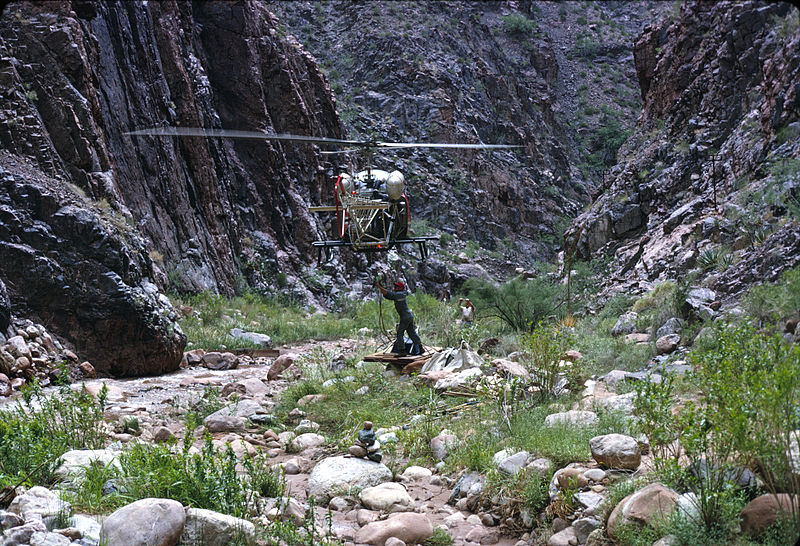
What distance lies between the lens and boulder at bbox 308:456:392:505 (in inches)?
191

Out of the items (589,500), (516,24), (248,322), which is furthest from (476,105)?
(589,500)

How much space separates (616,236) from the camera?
67.4 ft

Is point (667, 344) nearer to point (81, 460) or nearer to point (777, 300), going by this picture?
point (777, 300)

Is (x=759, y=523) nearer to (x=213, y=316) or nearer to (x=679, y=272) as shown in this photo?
(x=679, y=272)

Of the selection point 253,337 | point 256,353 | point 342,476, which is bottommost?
point 256,353

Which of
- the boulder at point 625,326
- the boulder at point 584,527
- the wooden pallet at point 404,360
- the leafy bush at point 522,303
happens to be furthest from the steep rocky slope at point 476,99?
the boulder at point 584,527

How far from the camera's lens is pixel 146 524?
310 cm

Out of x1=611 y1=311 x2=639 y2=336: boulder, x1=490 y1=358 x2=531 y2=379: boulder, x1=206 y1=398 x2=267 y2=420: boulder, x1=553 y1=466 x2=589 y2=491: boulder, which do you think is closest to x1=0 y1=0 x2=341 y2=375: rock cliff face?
x1=206 y1=398 x2=267 y2=420: boulder

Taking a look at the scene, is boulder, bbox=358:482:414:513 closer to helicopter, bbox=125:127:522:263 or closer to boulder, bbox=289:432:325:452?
boulder, bbox=289:432:325:452

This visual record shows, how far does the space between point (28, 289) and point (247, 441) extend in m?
5.22

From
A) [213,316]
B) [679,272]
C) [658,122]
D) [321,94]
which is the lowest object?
[213,316]

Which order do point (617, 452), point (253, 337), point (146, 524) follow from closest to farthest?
1. point (146, 524)
2. point (617, 452)
3. point (253, 337)

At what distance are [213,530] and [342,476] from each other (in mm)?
1853

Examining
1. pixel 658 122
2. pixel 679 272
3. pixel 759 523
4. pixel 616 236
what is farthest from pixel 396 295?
pixel 658 122
